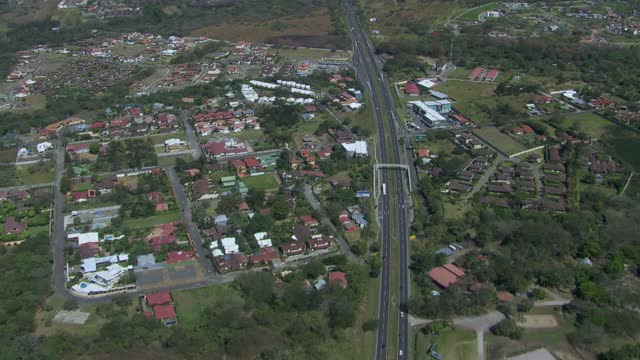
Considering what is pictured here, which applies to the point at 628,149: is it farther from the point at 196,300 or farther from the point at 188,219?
the point at 196,300

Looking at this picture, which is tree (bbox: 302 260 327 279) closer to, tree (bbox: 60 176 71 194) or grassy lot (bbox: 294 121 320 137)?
tree (bbox: 60 176 71 194)

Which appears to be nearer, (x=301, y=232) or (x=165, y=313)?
(x=165, y=313)

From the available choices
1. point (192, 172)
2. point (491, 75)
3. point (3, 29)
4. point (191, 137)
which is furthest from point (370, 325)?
point (3, 29)

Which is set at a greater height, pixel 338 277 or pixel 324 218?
pixel 338 277

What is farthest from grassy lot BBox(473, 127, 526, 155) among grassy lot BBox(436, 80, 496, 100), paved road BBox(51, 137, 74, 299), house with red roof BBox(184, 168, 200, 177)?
paved road BBox(51, 137, 74, 299)

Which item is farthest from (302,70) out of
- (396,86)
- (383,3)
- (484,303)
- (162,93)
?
(484,303)

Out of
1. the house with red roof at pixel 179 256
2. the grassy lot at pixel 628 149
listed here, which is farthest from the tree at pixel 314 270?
the grassy lot at pixel 628 149
